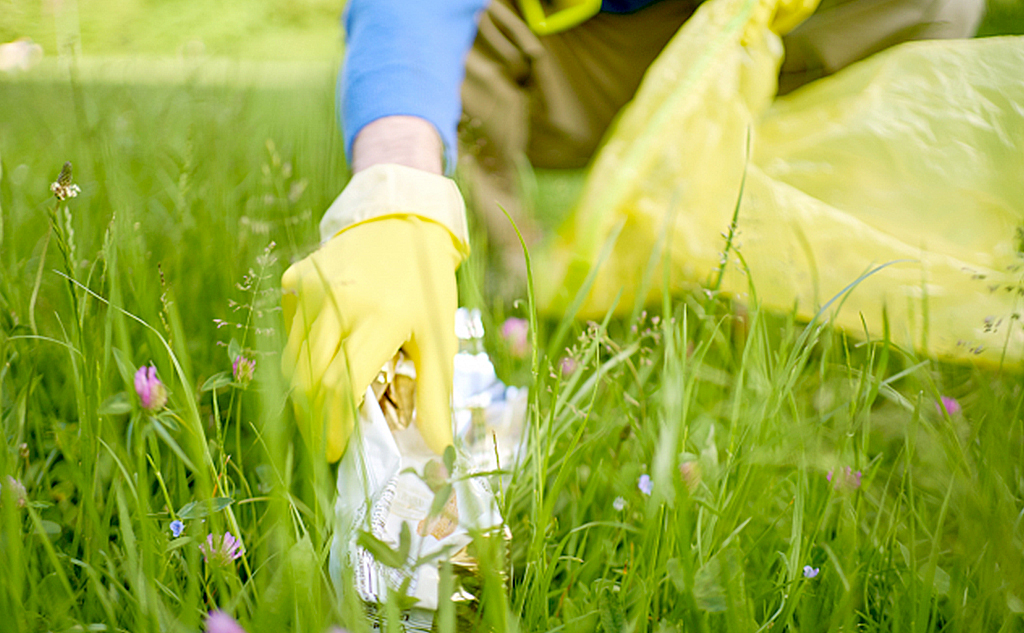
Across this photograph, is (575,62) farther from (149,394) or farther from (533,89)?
(149,394)

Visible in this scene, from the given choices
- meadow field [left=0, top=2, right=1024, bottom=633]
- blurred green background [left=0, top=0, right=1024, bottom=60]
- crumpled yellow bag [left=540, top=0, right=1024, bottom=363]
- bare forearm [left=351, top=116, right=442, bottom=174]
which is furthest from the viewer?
blurred green background [left=0, top=0, right=1024, bottom=60]

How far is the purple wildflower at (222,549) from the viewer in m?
0.45

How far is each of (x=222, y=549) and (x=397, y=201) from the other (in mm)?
356

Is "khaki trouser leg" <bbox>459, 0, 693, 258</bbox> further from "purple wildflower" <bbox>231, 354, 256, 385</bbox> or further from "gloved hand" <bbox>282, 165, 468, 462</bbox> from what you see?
"purple wildflower" <bbox>231, 354, 256, 385</bbox>

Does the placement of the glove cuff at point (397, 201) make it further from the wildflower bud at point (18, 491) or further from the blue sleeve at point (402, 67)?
the wildflower bud at point (18, 491)

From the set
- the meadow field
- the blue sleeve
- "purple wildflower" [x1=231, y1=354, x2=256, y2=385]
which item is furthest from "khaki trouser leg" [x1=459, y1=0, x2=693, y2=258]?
"purple wildflower" [x1=231, y1=354, x2=256, y2=385]

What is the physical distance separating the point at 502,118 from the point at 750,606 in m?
0.79

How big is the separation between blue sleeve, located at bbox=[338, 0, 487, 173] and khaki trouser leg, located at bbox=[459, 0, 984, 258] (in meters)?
0.13

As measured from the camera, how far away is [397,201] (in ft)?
2.08

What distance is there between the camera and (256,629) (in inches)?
15.6

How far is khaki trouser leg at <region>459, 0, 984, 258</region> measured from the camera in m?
0.95

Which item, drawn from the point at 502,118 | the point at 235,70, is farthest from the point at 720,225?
the point at 235,70

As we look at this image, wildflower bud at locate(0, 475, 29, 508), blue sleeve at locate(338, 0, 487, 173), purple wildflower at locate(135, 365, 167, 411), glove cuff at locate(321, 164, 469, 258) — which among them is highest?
blue sleeve at locate(338, 0, 487, 173)

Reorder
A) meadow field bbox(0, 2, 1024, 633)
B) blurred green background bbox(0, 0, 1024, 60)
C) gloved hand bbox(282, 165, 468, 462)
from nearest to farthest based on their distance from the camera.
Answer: meadow field bbox(0, 2, 1024, 633)
gloved hand bbox(282, 165, 468, 462)
blurred green background bbox(0, 0, 1024, 60)
